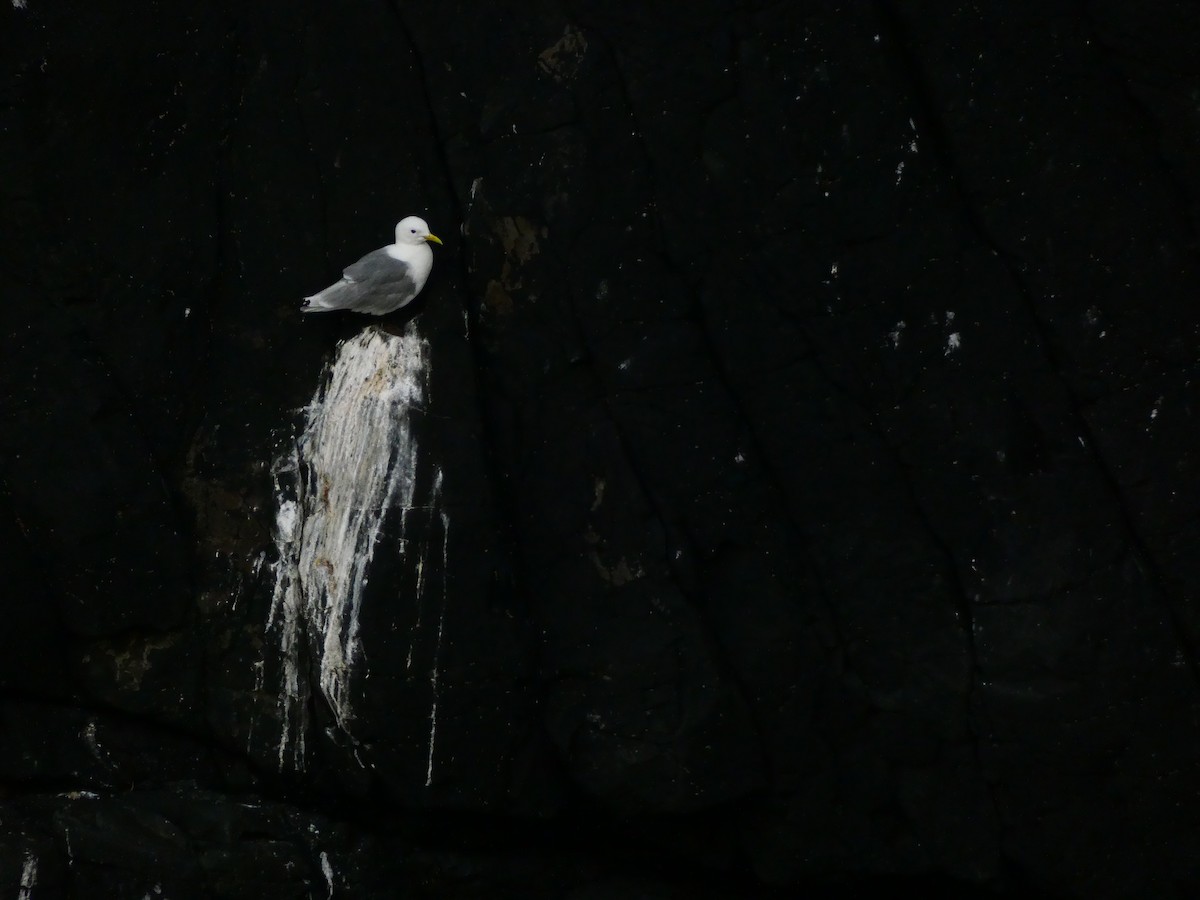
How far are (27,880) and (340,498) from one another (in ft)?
6.89

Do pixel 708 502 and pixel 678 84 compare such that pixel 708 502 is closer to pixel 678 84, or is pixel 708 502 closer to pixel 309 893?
pixel 678 84

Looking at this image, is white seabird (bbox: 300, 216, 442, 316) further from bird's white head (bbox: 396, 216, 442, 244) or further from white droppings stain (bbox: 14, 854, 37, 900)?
white droppings stain (bbox: 14, 854, 37, 900)

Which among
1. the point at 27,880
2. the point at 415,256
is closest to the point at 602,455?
the point at 415,256

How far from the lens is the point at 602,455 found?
5.01 meters

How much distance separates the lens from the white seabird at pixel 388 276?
15.8ft

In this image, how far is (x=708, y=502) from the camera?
→ 502cm

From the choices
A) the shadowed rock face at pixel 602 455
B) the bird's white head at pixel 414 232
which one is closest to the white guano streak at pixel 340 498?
the shadowed rock face at pixel 602 455

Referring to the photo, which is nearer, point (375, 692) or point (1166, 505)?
point (1166, 505)

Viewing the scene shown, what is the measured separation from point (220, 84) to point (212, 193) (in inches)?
18.6

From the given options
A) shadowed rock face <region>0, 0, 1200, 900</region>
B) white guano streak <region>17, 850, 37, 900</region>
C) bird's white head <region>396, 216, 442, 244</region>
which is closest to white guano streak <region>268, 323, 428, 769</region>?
shadowed rock face <region>0, 0, 1200, 900</region>

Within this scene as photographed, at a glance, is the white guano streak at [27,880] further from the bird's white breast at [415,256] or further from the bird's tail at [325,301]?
the bird's white breast at [415,256]

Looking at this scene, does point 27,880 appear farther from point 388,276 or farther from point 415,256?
point 415,256

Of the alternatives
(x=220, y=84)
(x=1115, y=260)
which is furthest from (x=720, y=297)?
(x=220, y=84)

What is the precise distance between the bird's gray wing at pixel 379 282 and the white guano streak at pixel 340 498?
195 millimetres
